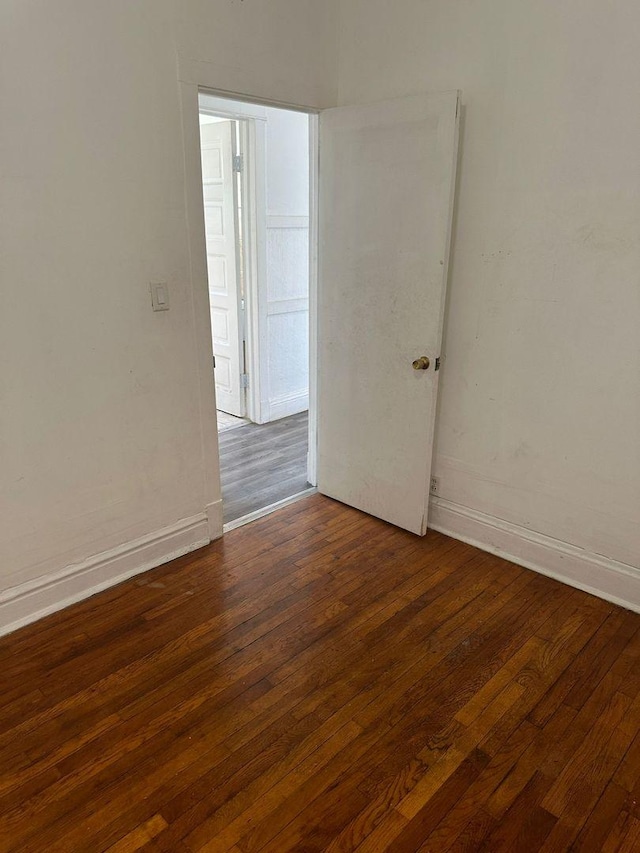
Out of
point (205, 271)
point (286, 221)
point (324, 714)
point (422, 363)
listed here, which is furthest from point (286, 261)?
point (324, 714)

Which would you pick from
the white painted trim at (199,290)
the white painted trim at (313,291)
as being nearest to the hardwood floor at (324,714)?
the white painted trim at (199,290)

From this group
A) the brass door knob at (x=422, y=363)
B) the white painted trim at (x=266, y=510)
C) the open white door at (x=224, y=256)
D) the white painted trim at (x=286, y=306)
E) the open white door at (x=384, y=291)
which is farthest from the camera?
the white painted trim at (x=286, y=306)

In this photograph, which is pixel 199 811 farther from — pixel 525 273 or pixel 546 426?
pixel 525 273

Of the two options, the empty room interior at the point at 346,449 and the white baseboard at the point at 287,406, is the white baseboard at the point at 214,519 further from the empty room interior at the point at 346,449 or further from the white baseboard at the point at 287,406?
the white baseboard at the point at 287,406

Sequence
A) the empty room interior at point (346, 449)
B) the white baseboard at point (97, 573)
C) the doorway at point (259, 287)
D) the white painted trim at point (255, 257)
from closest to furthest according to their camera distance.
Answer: the empty room interior at point (346, 449) → the white baseboard at point (97, 573) → the doorway at point (259, 287) → the white painted trim at point (255, 257)

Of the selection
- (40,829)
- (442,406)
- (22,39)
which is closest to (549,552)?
(442,406)

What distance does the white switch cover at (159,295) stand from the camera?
2.37 meters

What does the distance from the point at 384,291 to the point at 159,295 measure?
3.50ft

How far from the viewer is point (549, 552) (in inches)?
103

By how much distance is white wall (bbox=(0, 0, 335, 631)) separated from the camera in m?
1.96

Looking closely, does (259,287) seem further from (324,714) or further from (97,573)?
(324,714)

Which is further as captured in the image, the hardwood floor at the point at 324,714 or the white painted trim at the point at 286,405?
the white painted trim at the point at 286,405

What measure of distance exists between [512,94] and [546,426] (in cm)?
139

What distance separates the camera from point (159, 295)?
239cm
